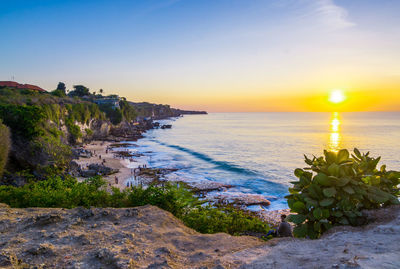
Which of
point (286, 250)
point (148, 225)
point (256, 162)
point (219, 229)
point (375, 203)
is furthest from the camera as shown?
point (256, 162)

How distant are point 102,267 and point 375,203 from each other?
746 cm

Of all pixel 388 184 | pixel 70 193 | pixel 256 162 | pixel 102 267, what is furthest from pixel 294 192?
pixel 256 162

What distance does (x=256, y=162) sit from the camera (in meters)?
43.6

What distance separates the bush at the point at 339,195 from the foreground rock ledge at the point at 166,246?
1.28ft

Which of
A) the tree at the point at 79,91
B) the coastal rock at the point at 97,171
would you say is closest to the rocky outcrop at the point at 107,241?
the coastal rock at the point at 97,171

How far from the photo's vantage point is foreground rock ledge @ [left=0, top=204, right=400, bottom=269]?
16.4 feet

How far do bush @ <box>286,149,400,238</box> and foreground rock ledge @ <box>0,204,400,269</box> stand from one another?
0.39 meters

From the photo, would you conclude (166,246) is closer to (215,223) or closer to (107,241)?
(107,241)

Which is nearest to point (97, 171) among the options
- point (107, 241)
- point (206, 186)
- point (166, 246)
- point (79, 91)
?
point (206, 186)

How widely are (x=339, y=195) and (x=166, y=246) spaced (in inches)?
198

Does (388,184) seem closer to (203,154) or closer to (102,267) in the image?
(102,267)

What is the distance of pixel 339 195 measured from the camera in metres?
6.77

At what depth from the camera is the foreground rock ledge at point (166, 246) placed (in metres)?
4.99

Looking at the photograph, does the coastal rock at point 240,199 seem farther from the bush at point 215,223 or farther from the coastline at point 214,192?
the bush at point 215,223
